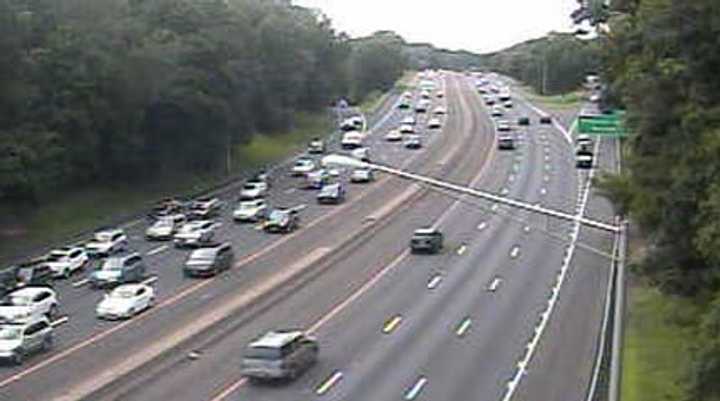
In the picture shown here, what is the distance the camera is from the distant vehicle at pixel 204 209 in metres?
82.1

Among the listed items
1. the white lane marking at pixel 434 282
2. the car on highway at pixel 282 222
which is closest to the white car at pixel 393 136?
the car on highway at pixel 282 222

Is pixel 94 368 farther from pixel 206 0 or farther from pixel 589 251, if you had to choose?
pixel 206 0

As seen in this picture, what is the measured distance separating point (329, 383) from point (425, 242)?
2930 centimetres

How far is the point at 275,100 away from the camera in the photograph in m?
122

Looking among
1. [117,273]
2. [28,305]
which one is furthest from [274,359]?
[117,273]

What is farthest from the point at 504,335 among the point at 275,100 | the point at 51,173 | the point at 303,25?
the point at 303,25

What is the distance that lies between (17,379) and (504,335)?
16.8 m

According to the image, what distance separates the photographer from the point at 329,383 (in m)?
43.1

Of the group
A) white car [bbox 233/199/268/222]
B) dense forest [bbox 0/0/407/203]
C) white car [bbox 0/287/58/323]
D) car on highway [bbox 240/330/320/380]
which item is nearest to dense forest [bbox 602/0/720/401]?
car on highway [bbox 240/330/320/380]

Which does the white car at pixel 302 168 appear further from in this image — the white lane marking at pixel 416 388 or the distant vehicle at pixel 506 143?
the white lane marking at pixel 416 388

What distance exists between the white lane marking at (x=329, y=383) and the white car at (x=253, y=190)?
47.9 meters

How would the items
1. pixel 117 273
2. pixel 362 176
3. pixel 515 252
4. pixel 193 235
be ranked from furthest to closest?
pixel 362 176, pixel 193 235, pixel 515 252, pixel 117 273

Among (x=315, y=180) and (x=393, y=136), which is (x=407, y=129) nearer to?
(x=393, y=136)

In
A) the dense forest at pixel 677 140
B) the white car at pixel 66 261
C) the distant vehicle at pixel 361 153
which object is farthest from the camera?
the distant vehicle at pixel 361 153
